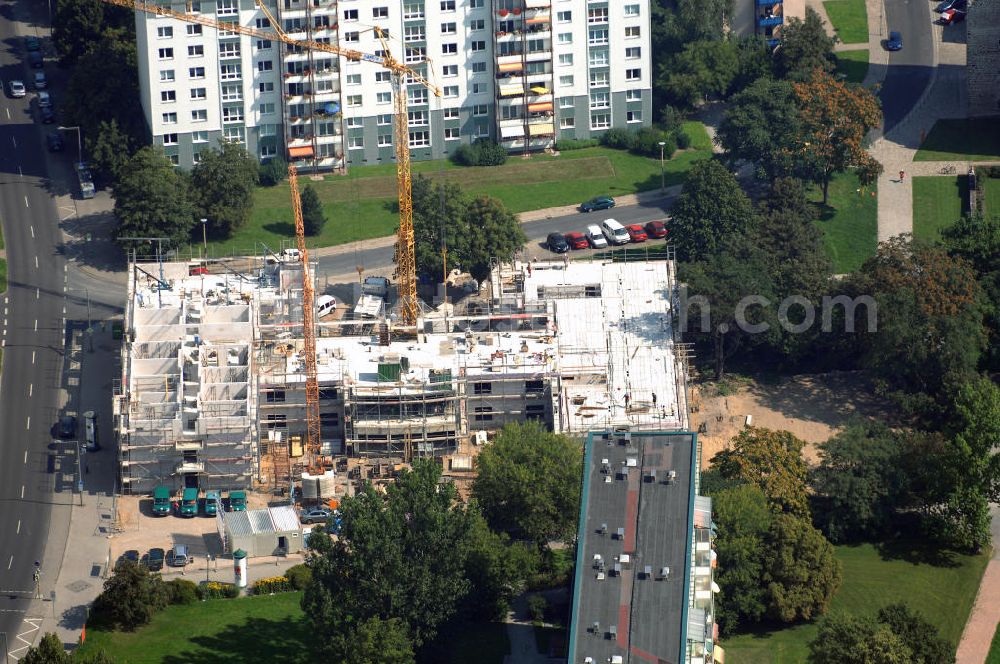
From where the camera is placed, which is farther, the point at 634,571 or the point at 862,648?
the point at 862,648

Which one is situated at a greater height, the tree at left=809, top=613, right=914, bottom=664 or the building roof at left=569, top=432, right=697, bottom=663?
the building roof at left=569, top=432, right=697, bottom=663

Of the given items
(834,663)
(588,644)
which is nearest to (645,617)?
(588,644)

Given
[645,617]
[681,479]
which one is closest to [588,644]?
[645,617]

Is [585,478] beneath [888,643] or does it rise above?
above

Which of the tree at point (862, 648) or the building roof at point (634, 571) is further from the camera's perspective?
the tree at point (862, 648)

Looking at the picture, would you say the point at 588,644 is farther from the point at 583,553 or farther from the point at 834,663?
the point at 834,663

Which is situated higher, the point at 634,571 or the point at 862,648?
the point at 634,571

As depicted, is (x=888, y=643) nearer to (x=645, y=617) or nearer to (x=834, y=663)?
(x=834, y=663)

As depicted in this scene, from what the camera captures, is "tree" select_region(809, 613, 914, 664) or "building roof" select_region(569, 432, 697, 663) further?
"tree" select_region(809, 613, 914, 664)
